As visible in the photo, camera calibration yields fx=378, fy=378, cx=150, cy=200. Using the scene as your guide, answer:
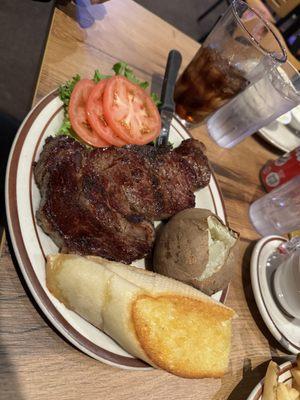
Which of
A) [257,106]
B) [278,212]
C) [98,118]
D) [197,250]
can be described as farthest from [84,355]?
[257,106]

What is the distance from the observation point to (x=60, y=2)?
255 centimetres

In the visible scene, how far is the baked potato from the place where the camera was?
1.82 m

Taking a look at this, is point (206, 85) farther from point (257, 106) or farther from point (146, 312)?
point (146, 312)

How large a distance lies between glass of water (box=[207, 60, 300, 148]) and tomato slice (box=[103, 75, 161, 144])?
30.0 inches

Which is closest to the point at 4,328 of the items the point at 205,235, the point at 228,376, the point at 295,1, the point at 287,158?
the point at 205,235

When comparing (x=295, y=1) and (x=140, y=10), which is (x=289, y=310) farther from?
(x=295, y=1)

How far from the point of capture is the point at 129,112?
2148 mm

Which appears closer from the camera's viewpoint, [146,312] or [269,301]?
[146,312]

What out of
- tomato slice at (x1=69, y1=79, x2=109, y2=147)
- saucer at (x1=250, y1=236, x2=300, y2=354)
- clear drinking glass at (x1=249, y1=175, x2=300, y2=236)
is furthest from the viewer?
clear drinking glass at (x1=249, y1=175, x2=300, y2=236)

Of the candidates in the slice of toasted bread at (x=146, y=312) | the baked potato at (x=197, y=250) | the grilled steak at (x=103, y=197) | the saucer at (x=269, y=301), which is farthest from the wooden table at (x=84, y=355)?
the baked potato at (x=197, y=250)

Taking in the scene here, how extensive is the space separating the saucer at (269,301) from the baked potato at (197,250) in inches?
21.0

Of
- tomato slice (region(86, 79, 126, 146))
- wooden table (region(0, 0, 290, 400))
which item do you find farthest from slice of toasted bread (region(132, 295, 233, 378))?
tomato slice (region(86, 79, 126, 146))

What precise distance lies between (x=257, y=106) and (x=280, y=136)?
2.55 feet

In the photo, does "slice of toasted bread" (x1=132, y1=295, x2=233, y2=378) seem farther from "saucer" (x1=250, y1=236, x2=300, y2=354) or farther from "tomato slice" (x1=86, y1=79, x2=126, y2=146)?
"tomato slice" (x1=86, y1=79, x2=126, y2=146)
